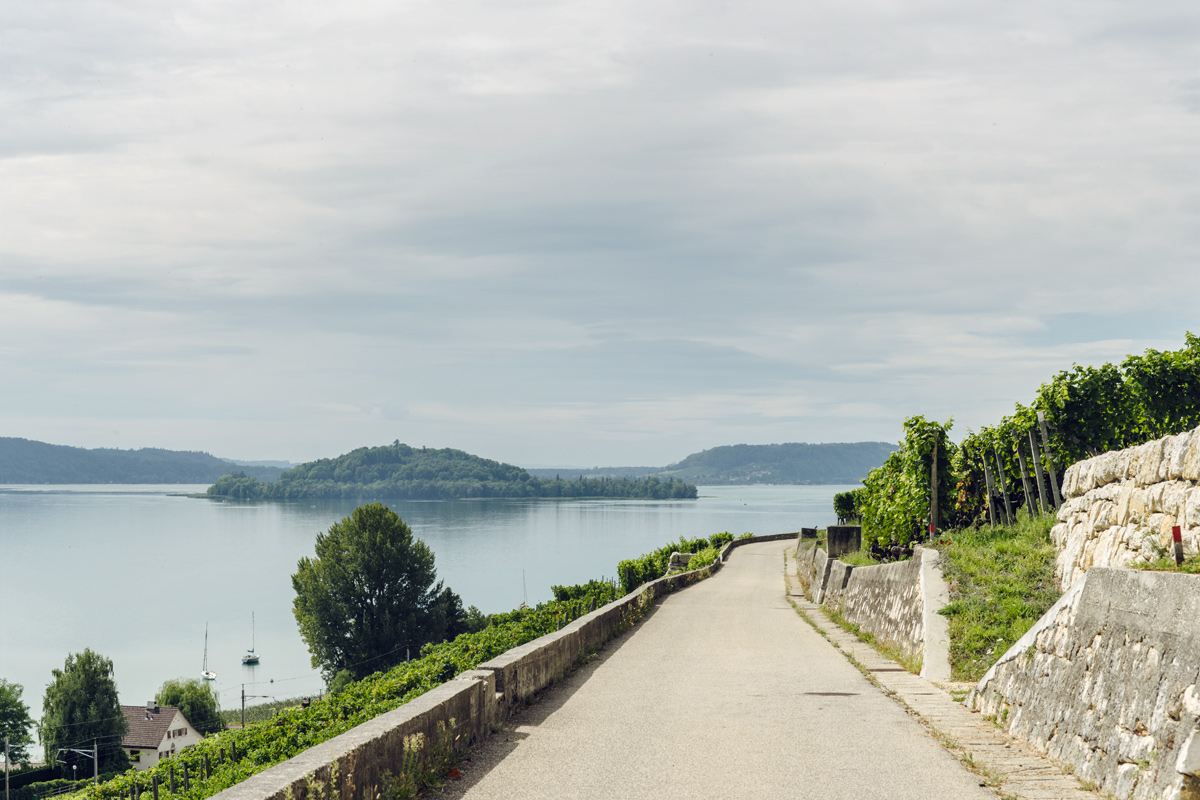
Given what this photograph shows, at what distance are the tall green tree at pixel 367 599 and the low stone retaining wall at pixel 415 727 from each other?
51193 millimetres

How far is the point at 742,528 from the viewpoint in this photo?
12656cm

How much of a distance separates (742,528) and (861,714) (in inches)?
4762

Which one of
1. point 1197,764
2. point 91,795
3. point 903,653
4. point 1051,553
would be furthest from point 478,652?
point 91,795

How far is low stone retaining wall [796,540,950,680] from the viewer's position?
1030 centimetres

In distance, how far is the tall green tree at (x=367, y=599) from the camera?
5806 centimetres

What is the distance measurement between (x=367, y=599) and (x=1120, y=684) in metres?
59.4

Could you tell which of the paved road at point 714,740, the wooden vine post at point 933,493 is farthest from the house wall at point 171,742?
the paved road at point 714,740

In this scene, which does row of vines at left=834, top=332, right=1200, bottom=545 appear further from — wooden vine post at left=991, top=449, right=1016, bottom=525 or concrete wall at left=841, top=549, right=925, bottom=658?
concrete wall at left=841, top=549, right=925, bottom=658

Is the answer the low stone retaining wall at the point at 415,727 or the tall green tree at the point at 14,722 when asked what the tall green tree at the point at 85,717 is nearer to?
the tall green tree at the point at 14,722

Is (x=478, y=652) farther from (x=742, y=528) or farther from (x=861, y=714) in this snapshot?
(x=742, y=528)

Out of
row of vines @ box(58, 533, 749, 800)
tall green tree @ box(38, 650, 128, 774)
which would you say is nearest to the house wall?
tall green tree @ box(38, 650, 128, 774)

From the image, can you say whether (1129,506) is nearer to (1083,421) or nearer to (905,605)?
(905,605)

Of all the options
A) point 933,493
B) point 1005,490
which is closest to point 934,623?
point 1005,490

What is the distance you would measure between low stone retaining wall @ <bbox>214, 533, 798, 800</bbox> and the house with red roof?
163ft
